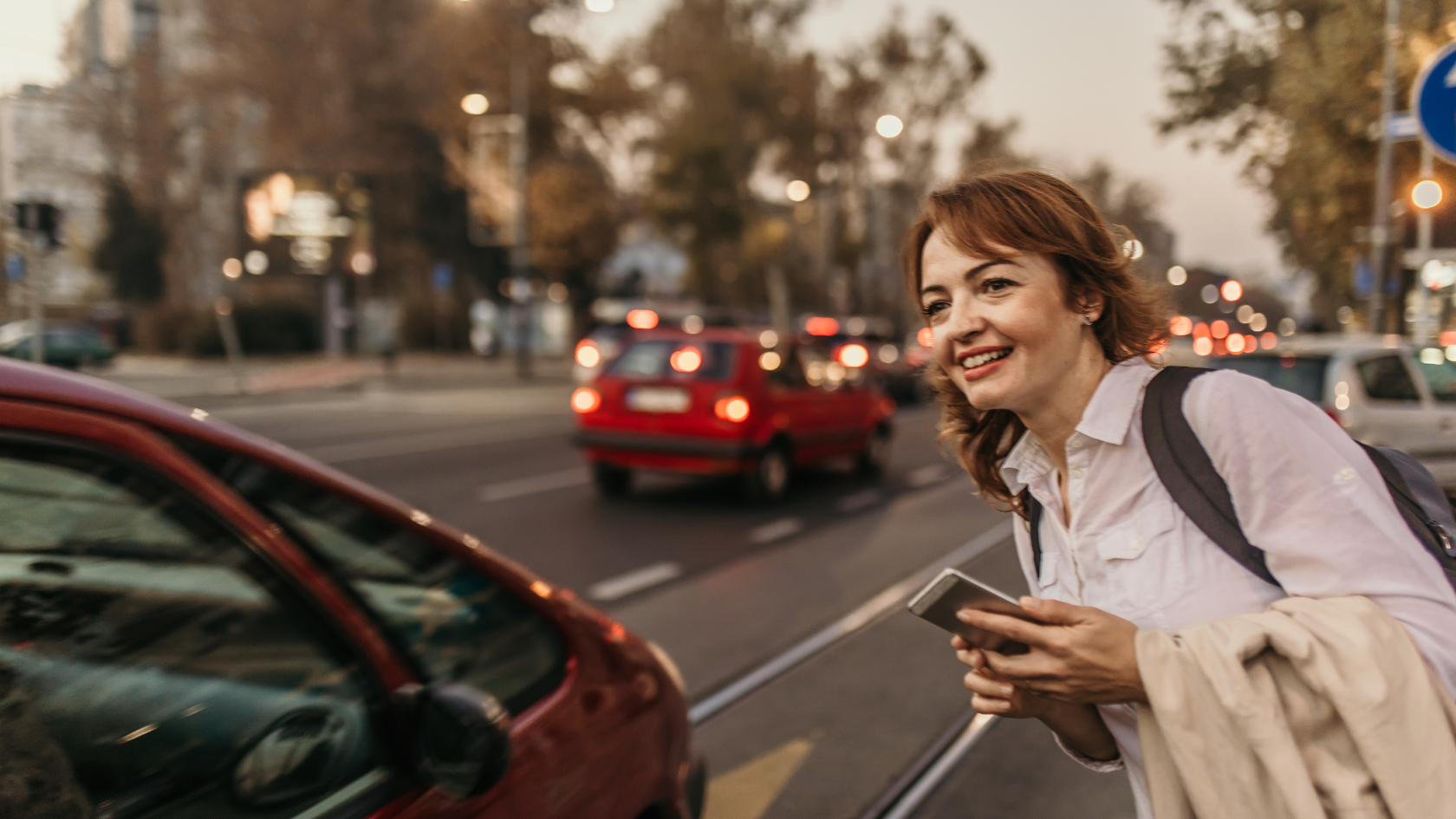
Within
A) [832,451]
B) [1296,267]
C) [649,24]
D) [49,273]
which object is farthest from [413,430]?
[649,24]

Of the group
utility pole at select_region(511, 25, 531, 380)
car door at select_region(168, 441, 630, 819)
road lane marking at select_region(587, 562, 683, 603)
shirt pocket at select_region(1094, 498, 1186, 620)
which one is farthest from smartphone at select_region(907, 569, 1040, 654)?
utility pole at select_region(511, 25, 531, 380)

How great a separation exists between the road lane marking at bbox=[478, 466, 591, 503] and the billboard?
21.7 metres

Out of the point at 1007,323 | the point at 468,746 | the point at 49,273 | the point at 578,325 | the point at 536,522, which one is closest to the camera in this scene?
the point at 1007,323

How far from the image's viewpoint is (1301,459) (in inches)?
50.3

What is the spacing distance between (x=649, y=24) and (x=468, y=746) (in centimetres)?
4614

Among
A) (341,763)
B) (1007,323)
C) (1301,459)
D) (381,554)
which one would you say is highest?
(1007,323)

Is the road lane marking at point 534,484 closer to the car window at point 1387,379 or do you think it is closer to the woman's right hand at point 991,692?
the car window at point 1387,379

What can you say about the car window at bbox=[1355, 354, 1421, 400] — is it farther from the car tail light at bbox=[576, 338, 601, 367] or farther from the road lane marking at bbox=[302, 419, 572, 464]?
the car tail light at bbox=[576, 338, 601, 367]

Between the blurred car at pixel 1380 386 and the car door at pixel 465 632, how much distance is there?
681 centimetres

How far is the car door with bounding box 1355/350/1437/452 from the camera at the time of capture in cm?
803

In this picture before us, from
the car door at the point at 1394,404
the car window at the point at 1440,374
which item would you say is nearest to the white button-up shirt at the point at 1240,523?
the car door at the point at 1394,404

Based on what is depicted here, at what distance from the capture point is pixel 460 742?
164cm

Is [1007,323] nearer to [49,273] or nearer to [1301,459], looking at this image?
[1301,459]

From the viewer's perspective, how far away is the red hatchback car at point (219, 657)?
1430 millimetres
